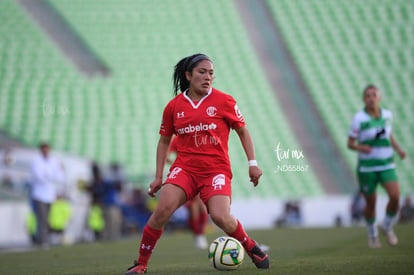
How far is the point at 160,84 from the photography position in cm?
2545

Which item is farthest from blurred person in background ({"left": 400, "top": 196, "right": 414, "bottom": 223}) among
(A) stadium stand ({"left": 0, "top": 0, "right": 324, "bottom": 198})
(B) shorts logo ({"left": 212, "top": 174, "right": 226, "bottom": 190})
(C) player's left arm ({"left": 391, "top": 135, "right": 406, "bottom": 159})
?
(B) shorts logo ({"left": 212, "top": 174, "right": 226, "bottom": 190})

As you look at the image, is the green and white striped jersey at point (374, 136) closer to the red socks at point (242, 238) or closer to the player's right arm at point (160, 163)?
the red socks at point (242, 238)

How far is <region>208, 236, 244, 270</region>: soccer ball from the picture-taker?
18.6 feet

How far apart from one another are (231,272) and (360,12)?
2503 cm

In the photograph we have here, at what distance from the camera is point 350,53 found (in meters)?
27.0

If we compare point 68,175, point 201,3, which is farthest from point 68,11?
point 68,175

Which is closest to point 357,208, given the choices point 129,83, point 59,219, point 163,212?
point 59,219

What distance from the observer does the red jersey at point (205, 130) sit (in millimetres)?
5602

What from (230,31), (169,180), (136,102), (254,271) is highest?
(230,31)

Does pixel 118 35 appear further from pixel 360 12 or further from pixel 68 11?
pixel 360 12

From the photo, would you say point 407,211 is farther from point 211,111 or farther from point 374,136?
point 211,111

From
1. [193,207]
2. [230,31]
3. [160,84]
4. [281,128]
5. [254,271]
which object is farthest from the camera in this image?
[230,31]

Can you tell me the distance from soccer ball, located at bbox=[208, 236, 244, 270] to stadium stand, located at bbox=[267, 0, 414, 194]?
17.2 m

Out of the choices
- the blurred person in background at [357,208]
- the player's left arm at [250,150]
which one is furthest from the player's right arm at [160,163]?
the blurred person in background at [357,208]
